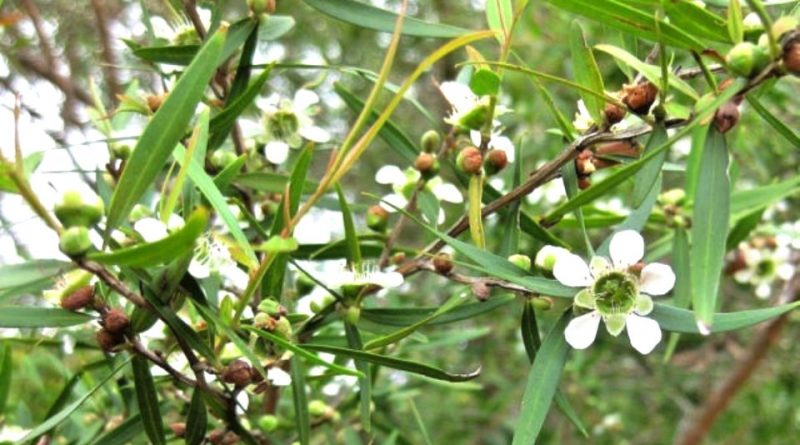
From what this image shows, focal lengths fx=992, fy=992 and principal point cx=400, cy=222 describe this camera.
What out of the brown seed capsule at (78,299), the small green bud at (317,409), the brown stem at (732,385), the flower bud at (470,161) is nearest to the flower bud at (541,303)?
the flower bud at (470,161)

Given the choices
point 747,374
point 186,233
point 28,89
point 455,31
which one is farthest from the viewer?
point 28,89

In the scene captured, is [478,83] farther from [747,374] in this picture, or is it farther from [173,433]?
[747,374]

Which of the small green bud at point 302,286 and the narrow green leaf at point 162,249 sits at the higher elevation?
the narrow green leaf at point 162,249

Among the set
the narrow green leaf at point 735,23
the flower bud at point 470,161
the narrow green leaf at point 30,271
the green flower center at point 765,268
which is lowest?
the green flower center at point 765,268

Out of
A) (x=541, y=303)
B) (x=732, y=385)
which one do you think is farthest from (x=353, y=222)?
(x=732, y=385)

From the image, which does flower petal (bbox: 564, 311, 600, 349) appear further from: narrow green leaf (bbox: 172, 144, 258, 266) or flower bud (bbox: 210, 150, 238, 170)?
flower bud (bbox: 210, 150, 238, 170)

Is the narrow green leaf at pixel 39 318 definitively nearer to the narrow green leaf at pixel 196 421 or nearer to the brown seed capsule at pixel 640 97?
the narrow green leaf at pixel 196 421

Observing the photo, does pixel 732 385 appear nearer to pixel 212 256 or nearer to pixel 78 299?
pixel 212 256

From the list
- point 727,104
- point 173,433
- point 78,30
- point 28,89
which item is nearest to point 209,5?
point 173,433
